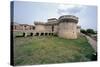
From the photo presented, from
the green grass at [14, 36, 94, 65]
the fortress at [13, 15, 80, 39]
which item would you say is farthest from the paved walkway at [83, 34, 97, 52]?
the fortress at [13, 15, 80, 39]

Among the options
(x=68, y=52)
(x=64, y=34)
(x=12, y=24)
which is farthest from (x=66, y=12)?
(x=12, y=24)

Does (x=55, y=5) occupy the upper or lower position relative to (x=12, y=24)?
upper

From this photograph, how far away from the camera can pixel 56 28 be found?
2.62m

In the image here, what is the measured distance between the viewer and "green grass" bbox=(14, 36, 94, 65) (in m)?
2.43

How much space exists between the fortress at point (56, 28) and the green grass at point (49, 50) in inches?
2.9

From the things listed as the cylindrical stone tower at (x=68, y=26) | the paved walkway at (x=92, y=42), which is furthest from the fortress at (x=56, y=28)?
the paved walkway at (x=92, y=42)

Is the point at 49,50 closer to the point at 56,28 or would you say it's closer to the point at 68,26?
the point at 56,28

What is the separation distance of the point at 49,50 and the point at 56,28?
0.35 meters

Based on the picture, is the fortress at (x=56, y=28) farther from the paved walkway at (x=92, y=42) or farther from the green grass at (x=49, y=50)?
the paved walkway at (x=92, y=42)

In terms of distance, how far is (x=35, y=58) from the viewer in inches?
98.2
